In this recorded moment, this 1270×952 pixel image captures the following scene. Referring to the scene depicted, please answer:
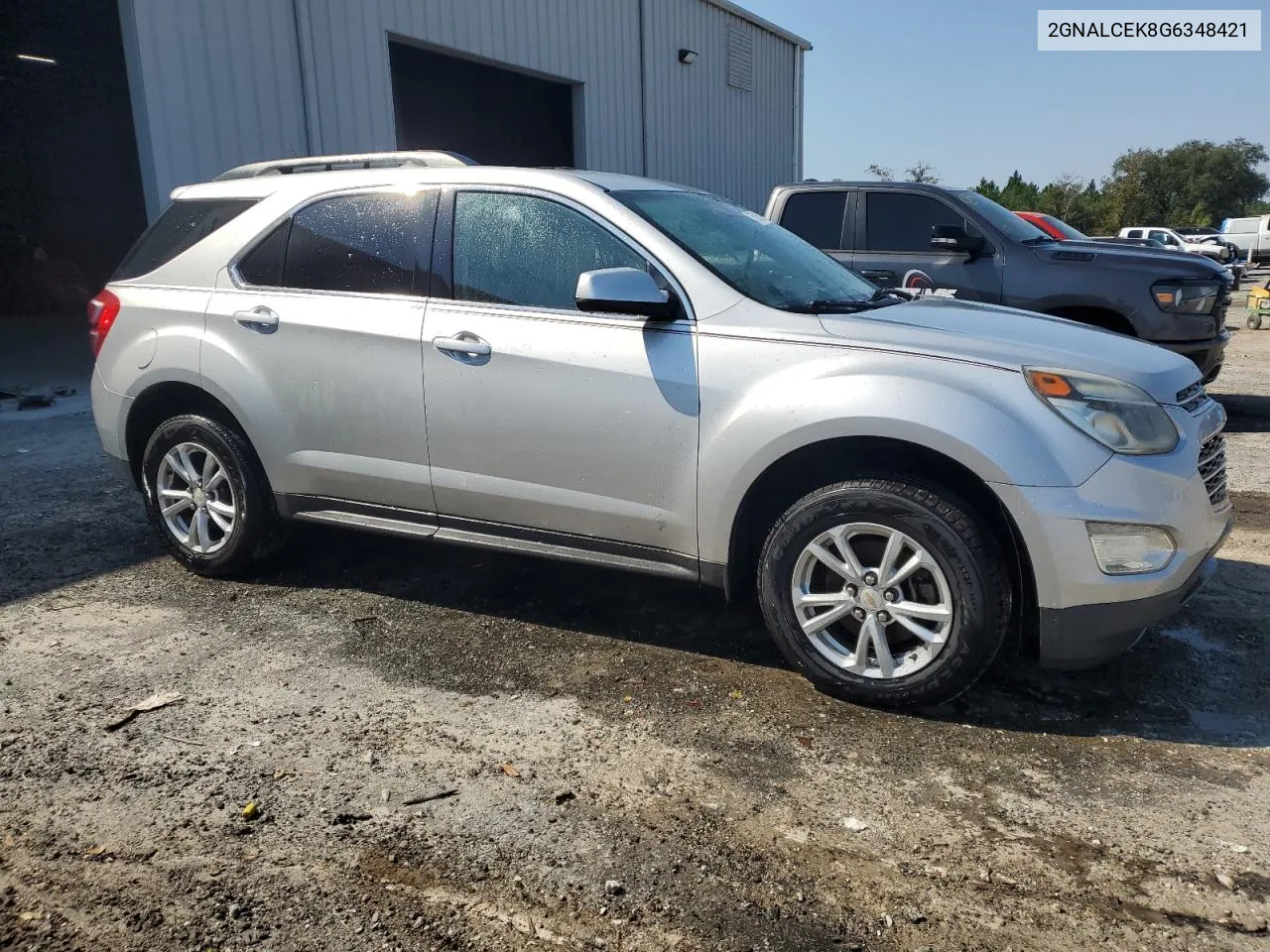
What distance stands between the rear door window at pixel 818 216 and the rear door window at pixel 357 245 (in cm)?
483

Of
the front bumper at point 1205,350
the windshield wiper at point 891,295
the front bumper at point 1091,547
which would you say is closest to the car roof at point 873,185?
the front bumper at point 1205,350

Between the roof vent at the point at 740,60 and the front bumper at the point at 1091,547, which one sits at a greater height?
the roof vent at the point at 740,60

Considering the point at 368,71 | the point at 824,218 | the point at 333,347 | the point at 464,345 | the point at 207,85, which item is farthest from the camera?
the point at 368,71

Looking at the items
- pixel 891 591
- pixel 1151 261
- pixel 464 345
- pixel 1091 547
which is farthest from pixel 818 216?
pixel 1091 547

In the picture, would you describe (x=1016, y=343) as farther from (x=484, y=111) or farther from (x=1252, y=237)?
(x=1252, y=237)

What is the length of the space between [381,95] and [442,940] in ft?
34.7

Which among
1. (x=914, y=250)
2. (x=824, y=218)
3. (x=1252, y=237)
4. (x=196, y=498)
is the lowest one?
(x=196, y=498)

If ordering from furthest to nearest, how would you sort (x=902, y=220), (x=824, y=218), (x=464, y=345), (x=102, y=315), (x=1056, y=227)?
(x=1056, y=227)
(x=824, y=218)
(x=902, y=220)
(x=102, y=315)
(x=464, y=345)

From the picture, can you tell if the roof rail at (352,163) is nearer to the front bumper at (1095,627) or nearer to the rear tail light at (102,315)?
the rear tail light at (102,315)

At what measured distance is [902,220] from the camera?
8.09 meters

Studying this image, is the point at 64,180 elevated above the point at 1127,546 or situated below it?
above

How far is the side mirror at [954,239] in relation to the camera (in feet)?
24.7

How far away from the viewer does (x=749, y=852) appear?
2553 millimetres

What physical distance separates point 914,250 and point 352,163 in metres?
4.94
